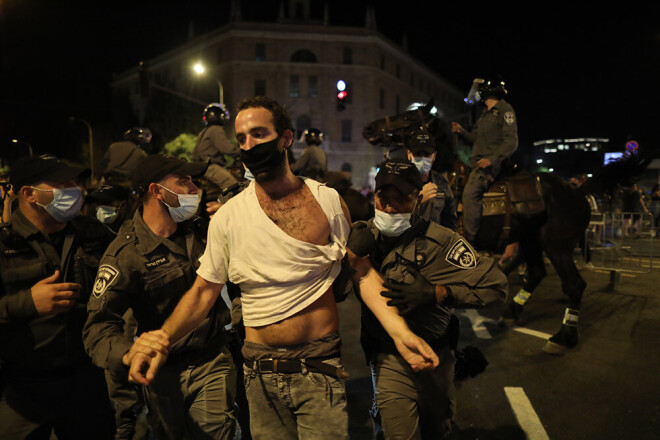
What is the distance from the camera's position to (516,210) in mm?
6223

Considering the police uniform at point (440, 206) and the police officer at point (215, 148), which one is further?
the police officer at point (215, 148)

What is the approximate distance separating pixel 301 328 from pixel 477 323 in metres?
5.22

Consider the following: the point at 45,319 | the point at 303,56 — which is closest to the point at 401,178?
the point at 45,319

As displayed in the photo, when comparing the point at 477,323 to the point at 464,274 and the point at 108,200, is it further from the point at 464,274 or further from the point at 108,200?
the point at 108,200

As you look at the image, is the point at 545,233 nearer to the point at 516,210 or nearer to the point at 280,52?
the point at 516,210

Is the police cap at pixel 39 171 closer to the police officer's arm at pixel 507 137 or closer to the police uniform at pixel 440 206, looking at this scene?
the police uniform at pixel 440 206

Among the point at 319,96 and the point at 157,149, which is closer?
the point at 157,149

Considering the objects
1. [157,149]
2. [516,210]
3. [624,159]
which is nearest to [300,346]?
[516,210]

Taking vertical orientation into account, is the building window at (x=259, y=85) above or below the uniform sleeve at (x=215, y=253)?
above

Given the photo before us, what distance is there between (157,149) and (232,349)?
4576 cm

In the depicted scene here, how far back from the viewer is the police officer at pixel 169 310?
106 inches

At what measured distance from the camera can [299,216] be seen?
2426mm

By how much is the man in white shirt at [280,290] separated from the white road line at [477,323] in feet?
14.0

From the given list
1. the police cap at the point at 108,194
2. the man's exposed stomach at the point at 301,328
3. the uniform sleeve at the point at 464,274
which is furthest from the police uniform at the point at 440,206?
the police cap at the point at 108,194
